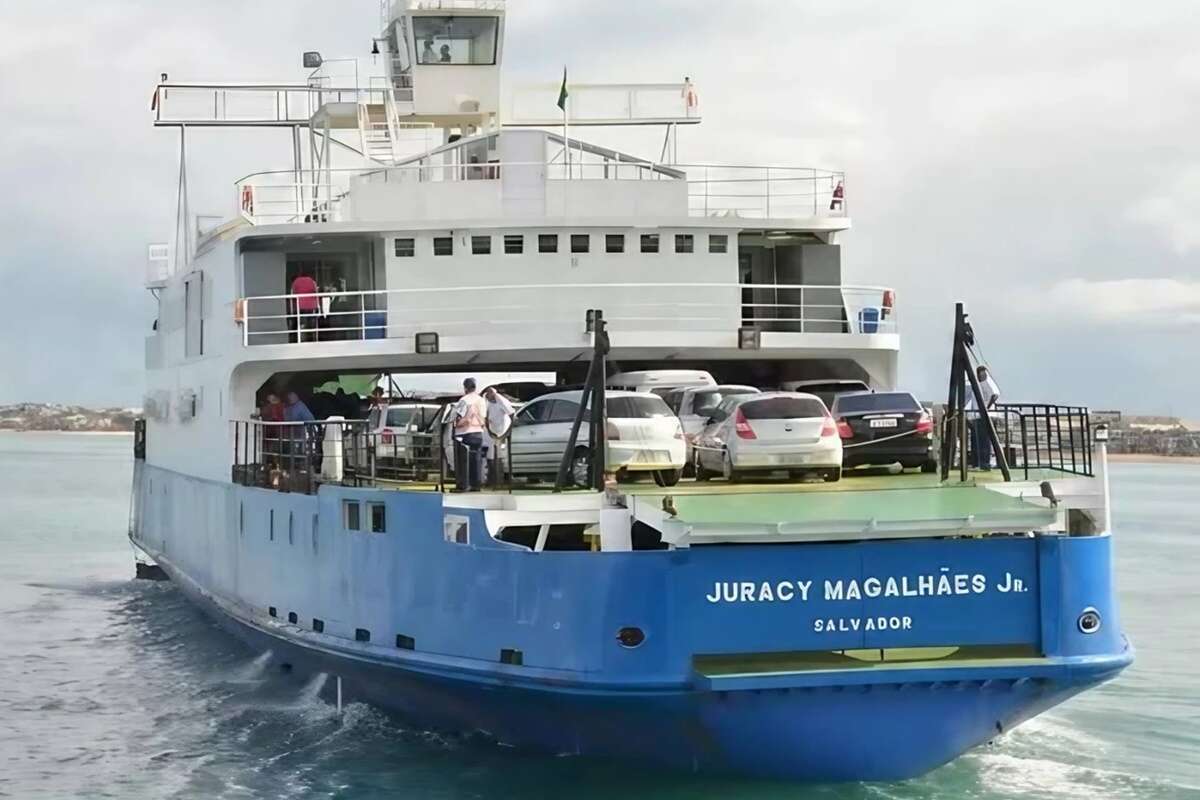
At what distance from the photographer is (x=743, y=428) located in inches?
657

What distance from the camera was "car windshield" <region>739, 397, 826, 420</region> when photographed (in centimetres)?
1661

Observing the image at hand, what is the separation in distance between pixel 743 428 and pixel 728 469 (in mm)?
653

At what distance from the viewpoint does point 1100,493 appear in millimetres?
15570

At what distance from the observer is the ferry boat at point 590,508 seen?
13797 mm

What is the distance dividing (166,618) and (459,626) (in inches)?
593

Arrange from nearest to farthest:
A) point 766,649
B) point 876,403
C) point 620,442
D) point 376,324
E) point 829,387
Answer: point 766,649 < point 620,442 < point 876,403 < point 829,387 < point 376,324

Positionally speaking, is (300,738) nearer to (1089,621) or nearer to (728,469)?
(728,469)

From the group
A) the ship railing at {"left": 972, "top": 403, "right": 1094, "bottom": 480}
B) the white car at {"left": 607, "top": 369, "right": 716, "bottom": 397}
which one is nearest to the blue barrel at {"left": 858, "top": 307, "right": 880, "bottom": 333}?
the white car at {"left": 607, "top": 369, "right": 716, "bottom": 397}

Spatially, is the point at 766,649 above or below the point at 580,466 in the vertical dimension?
below

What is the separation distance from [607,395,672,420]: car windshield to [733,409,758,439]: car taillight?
2.55ft

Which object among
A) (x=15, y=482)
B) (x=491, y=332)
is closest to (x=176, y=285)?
(x=491, y=332)

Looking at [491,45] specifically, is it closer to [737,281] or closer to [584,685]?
[737,281]

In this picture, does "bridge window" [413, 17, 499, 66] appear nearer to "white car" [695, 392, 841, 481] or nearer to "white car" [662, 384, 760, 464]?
"white car" [662, 384, 760, 464]

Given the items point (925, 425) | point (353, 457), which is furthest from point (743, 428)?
point (353, 457)
